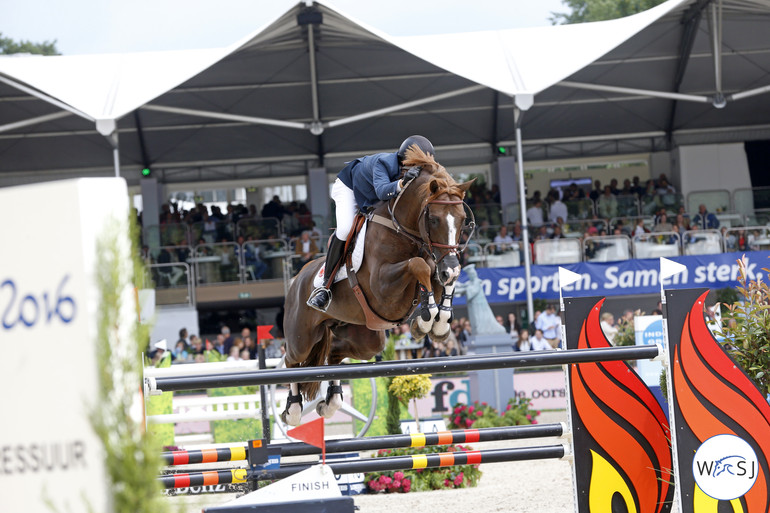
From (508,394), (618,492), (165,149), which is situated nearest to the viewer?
(618,492)

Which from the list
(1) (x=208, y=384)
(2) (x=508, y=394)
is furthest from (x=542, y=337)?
(1) (x=208, y=384)

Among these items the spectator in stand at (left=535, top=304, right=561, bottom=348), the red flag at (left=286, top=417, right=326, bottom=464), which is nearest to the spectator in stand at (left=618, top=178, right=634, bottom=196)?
the spectator in stand at (left=535, top=304, right=561, bottom=348)

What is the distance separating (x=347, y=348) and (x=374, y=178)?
1.34m

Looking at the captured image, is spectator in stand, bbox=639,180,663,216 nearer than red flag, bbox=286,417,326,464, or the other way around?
red flag, bbox=286,417,326,464

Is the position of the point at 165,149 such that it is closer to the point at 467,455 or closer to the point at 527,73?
the point at 527,73

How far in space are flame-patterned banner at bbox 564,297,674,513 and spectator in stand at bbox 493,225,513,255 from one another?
12.3m

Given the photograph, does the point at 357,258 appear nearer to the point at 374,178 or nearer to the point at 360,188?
the point at 360,188

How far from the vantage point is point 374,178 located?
5.04 m

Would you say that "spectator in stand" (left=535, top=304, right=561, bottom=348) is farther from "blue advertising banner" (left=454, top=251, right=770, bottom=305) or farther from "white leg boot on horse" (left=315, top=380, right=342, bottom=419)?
"white leg boot on horse" (left=315, top=380, right=342, bottom=419)

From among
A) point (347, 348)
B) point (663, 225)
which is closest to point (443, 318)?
point (347, 348)

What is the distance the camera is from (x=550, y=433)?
432cm

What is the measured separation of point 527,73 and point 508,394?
6370 millimetres

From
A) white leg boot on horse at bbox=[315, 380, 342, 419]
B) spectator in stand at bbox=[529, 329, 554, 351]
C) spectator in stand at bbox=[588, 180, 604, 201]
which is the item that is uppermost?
spectator in stand at bbox=[588, 180, 604, 201]

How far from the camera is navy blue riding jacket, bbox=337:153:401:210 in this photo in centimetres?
490
